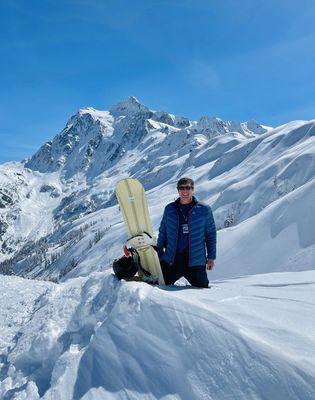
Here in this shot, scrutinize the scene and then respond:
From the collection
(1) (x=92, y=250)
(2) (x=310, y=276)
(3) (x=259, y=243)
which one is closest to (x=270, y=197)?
(1) (x=92, y=250)

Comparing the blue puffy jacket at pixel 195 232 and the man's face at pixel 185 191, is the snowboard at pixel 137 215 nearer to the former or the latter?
the blue puffy jacket at pixel 195 232

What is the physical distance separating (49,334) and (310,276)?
6573 millimetres

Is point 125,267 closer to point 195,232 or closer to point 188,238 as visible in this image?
point 188,238

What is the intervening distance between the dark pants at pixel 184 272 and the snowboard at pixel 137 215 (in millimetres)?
183

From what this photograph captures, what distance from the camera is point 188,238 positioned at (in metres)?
8.97

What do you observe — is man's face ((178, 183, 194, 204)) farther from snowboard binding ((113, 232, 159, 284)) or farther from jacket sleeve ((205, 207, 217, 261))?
snowboard binding ((113, 232, 159, 284))

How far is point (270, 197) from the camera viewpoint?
535 feet

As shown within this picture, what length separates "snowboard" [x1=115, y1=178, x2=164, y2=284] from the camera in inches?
358

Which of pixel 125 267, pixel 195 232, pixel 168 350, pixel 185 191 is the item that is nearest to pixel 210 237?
pixel 195 232

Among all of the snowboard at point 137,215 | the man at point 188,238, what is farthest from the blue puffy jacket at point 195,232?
the snowboard at point 137,215

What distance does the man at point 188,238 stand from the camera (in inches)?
352

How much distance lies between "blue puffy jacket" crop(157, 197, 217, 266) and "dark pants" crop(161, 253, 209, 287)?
0.11 m

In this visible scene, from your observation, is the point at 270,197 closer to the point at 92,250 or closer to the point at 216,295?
the point at 92,250

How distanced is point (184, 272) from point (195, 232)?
917mm
